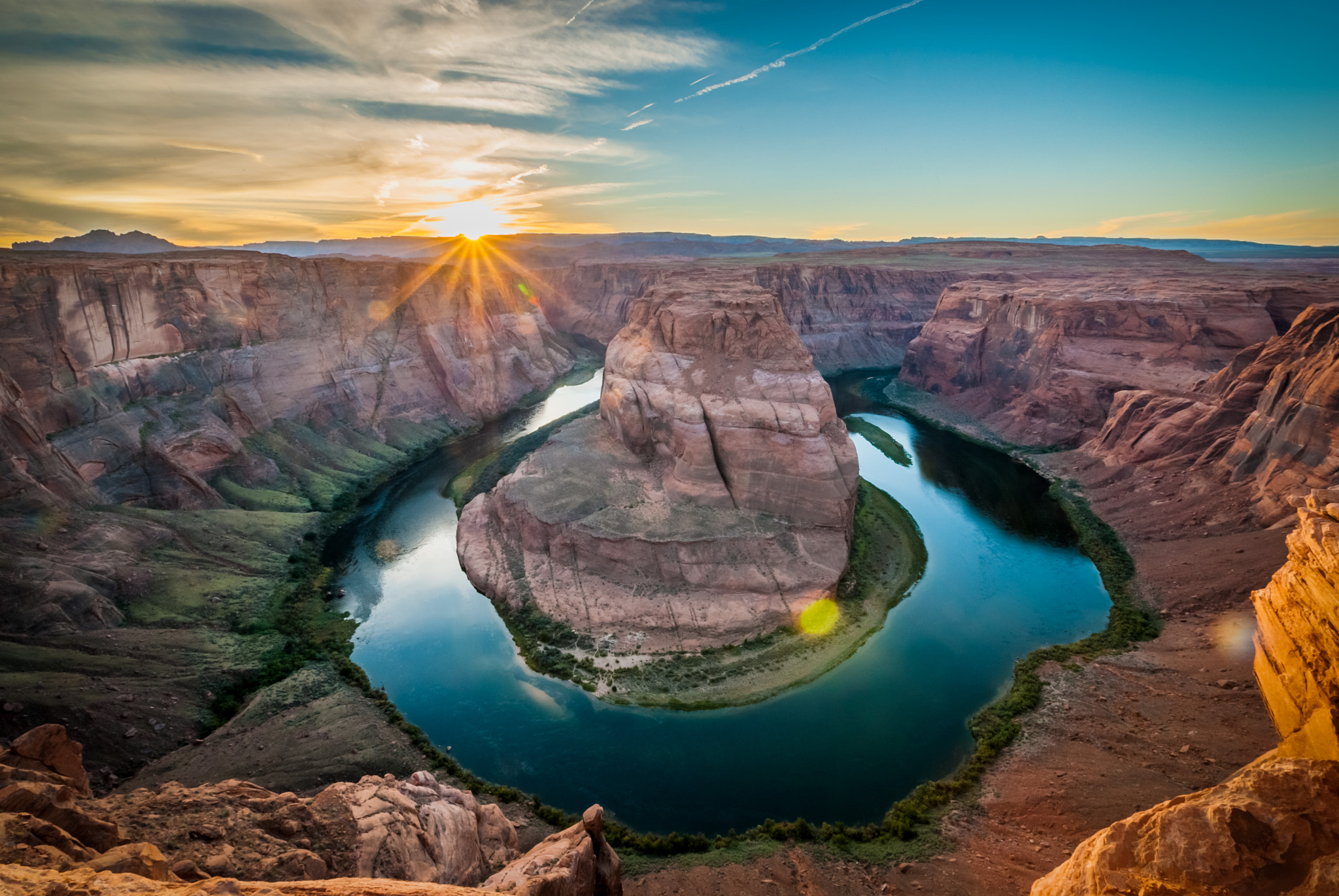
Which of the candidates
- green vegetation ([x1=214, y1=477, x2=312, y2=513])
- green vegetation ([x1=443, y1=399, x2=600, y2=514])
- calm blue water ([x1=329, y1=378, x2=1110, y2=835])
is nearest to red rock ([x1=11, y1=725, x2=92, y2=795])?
calm blue water ([x1=329, y1=378, x2=1110, y2=835])

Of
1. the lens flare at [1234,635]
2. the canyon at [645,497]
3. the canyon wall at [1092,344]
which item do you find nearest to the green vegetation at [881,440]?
the canyon at [645,497]

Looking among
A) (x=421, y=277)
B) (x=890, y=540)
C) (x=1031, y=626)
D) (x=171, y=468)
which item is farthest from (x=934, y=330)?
(x=171, y=468)

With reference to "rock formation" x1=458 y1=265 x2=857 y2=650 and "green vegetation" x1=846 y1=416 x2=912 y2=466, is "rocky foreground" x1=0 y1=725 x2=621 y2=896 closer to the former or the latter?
"rock formation" x1=458 y1=265 x2=857 y2=650

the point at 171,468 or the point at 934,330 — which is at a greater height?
the point at 934,330

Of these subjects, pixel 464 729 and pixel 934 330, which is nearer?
pixel 464 729

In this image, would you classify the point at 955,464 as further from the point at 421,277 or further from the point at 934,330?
the point at 421,277

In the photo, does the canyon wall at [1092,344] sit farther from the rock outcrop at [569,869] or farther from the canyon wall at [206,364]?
the canyon wall at [206,364]

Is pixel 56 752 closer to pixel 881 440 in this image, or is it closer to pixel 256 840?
pixel 256 840
